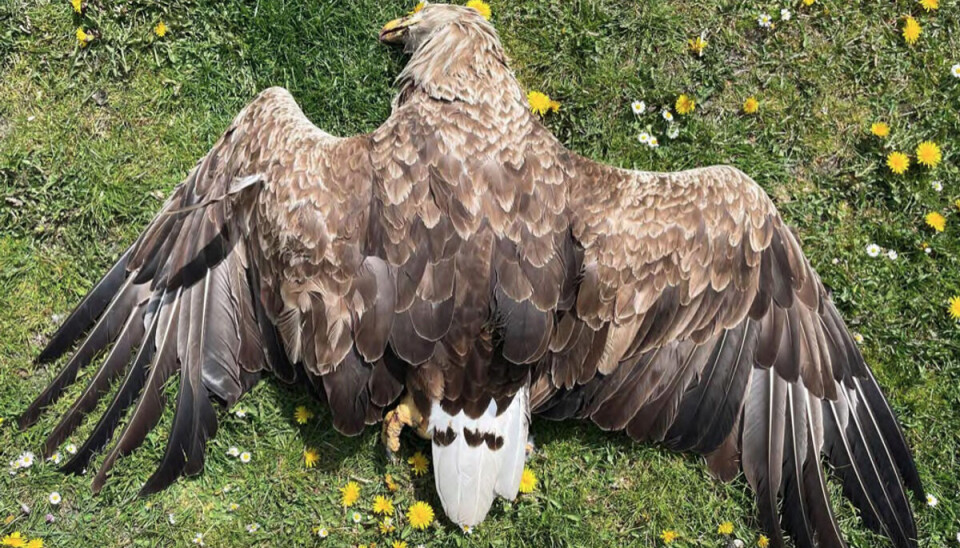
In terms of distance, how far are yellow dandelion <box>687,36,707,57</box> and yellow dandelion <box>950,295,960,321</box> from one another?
1.98 metres

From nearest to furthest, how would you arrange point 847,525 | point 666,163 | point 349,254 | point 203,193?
point 349,254
point 203,193
point 847,525
point 666,163

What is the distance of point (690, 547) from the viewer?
15.2ft

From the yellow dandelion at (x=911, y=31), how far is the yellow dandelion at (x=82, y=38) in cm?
469

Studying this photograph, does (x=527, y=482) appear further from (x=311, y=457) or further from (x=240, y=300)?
(x=240, y=300)

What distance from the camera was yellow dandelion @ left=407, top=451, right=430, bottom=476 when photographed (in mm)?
4473

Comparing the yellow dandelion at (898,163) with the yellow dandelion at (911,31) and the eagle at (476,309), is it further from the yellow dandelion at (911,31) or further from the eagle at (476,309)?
the eagle at (476,309)

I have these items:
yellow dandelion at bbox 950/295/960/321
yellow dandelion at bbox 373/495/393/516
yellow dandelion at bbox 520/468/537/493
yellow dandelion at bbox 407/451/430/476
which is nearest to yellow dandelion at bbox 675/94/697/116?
yellow dandelion at bbox 950/295/960/321

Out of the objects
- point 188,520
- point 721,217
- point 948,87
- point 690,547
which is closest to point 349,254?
point 721,217

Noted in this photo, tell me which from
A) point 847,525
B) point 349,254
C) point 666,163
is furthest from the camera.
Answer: point 666,163

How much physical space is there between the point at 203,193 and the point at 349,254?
0.89 m

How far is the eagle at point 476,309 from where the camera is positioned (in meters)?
3.67

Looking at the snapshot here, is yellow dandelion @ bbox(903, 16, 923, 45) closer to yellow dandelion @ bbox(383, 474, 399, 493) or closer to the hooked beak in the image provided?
the hooked beak

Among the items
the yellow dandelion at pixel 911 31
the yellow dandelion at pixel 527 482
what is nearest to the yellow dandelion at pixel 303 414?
the yellow dandelion at pixel 527 482

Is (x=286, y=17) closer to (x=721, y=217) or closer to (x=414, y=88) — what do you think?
(x=414, y=88)
